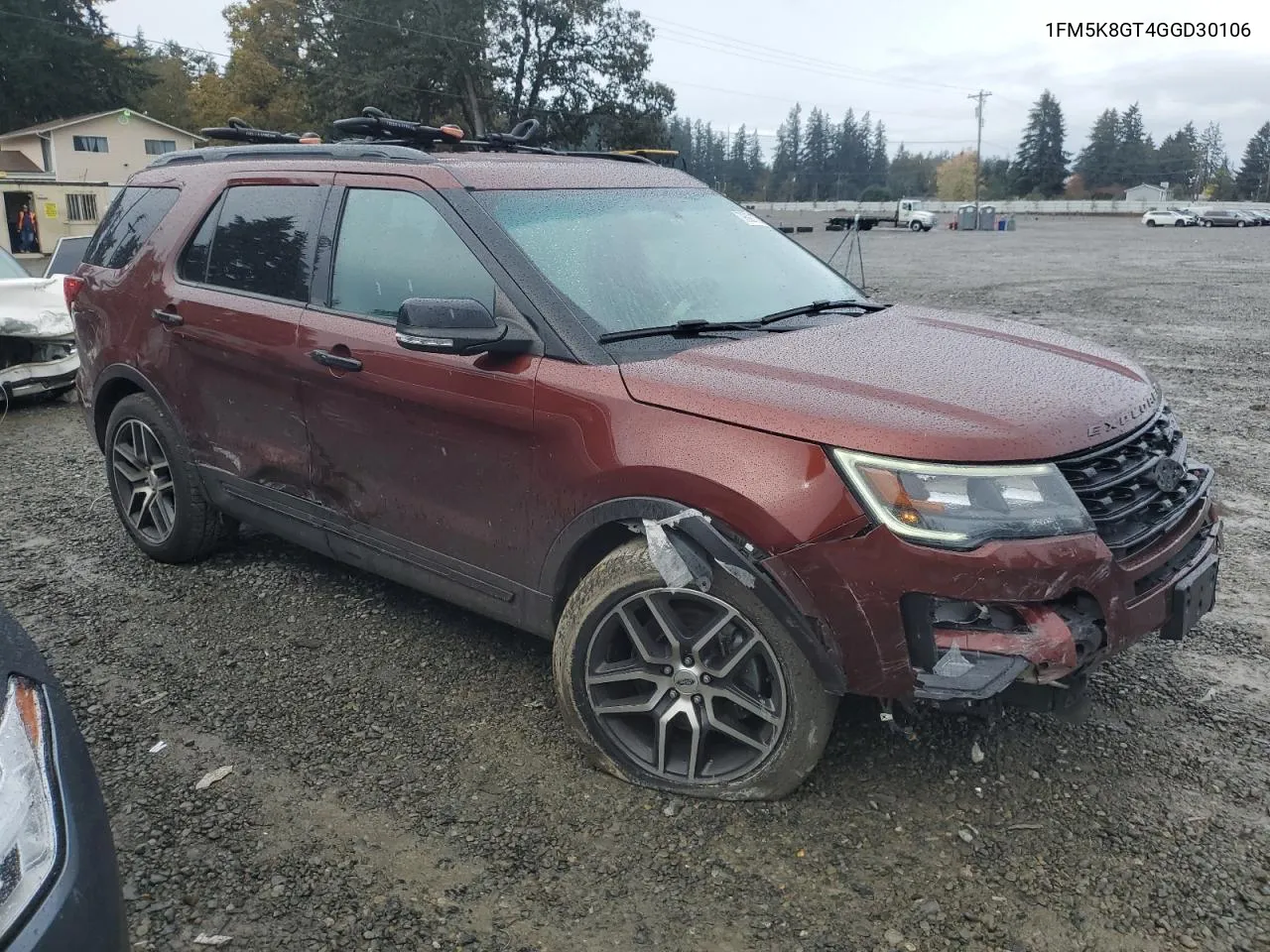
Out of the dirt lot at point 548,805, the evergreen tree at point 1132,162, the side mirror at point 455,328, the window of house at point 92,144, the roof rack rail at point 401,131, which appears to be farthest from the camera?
the evergreen tree at point 1132,162

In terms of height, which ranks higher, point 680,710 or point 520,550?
point 520,550

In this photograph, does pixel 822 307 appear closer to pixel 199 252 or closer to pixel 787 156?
pixel 199 252

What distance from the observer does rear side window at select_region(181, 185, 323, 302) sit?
397 cm

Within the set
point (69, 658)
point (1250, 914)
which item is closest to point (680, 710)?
point (1250, 914)

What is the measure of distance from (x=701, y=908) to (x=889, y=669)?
2.56 ft

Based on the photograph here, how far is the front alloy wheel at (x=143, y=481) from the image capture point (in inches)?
188

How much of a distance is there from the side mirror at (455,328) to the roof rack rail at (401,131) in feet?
4.81

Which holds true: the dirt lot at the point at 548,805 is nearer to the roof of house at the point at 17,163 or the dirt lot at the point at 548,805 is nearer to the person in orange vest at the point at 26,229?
the person in orange vest at the point at 26,229

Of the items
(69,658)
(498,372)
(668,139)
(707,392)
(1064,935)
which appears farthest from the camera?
(668,139)

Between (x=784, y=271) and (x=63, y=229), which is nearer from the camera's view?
(x=784, y=271)

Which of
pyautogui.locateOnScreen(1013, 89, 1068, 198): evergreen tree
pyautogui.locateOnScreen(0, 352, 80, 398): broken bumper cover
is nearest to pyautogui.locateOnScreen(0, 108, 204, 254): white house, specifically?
pyautogui.locateOnScreen(0, 352, 80, 398): broken bumper cover

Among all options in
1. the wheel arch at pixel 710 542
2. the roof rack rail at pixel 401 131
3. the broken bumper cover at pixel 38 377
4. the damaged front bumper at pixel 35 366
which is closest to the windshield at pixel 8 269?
the damaged front bumper at pixel 35 366

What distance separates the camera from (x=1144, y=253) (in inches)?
1228

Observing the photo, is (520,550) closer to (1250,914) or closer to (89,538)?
(1250,914)
